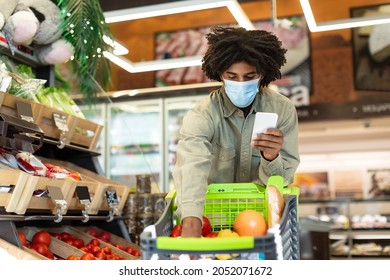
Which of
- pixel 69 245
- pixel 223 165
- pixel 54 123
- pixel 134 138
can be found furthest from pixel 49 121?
pixel 134 138

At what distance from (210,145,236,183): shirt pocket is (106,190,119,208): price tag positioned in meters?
1.01

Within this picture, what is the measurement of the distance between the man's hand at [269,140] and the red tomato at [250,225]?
0.26 meters

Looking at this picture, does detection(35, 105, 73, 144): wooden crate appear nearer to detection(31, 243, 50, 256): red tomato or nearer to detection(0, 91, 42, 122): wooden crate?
detection(0, 91, 42, 122): wooden crate

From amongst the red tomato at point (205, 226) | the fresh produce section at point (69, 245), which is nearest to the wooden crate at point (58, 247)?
the fresh produce section at point (69, 245)

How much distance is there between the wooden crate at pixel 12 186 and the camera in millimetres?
2398

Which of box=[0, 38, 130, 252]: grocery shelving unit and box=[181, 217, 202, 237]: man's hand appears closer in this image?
box=[181, 217, 202, 237]: man's hand

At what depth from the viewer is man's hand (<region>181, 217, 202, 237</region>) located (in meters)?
1.90

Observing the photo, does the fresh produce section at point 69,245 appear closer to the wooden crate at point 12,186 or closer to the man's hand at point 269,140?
the wooden crate at point 12,186

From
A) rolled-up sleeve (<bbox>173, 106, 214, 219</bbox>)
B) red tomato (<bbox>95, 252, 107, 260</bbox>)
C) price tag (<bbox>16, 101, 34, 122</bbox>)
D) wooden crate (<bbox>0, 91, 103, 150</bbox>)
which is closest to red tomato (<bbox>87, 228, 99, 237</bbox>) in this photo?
red tomato (<bbox>95, 252, 107, 260</bbox>)

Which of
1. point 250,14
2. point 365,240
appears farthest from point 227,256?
point 250,14

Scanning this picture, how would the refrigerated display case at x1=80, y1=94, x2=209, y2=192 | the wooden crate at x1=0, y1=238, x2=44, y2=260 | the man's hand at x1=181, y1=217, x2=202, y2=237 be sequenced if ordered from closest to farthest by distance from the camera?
the man's hand at x1=181, y1=217, x2=202, y2=237, the wooden crate at x1=0, y1=238, x2=44, y2=260, the refrigerated display case at x1=80, y1=94, x2=209, y2=192

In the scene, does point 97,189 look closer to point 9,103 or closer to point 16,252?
point 9,103

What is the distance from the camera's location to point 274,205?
2053 millimetres
